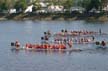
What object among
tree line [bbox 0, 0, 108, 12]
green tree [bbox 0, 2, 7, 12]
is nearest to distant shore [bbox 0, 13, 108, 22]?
tree line [bbox 0, 0, 108, 12]

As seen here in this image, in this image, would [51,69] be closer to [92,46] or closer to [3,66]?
[3,66]

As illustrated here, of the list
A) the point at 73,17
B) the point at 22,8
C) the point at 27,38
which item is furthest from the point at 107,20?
the point at 27,38

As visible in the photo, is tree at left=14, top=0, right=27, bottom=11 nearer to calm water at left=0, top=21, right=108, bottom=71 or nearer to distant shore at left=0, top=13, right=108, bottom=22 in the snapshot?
distant shore at left=0, top=13, right=108, bottom=22

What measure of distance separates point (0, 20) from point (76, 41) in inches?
2945

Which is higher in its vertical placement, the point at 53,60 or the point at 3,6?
the point at 3,6

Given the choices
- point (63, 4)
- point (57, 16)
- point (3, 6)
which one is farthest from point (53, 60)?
point (3, 6)

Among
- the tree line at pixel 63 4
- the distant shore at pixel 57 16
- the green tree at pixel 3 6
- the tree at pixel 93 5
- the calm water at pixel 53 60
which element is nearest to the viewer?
the calm water at pixel 53 60

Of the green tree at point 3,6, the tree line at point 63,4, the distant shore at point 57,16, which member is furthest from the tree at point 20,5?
the distant shore at point 57,16

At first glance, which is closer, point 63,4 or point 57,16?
point 57,16

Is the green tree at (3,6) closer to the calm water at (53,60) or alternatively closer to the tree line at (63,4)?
the tree line at (63,4)

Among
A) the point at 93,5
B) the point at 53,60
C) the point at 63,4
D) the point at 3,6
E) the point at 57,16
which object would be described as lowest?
the point at 53,60

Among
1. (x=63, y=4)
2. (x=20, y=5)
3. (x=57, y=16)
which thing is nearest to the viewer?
(x=57, y=16)

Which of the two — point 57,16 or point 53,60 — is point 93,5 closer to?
point 57,16

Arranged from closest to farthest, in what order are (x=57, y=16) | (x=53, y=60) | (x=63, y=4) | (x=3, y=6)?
(x=53, y=60)
(x=57, y=16)
(x=63, y=4)
(x=3, y=6)
